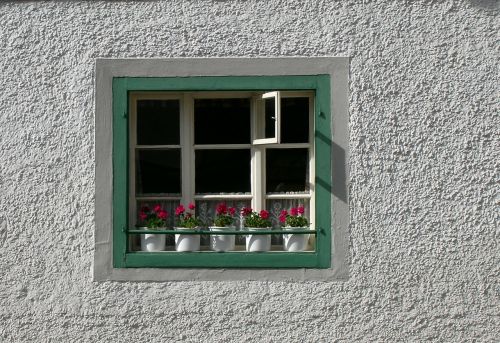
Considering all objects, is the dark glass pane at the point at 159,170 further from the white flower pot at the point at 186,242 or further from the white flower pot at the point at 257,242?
the white flower pot at the point at 257,242

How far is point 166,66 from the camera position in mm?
6500

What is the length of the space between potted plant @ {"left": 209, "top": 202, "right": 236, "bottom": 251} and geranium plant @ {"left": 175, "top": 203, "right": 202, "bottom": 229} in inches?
5.8

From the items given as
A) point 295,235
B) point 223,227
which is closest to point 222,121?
point 223,227

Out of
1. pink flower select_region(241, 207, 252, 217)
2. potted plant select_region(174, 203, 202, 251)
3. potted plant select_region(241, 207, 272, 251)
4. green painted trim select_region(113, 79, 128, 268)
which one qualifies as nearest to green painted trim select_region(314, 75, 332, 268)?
potted plant select_region(241, 207, 272, 251)

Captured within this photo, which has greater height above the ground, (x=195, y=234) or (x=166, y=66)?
(x=166, y=66)

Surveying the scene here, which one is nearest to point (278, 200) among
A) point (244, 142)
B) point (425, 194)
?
point (244, 142)

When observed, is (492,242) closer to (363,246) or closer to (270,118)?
(363,246)

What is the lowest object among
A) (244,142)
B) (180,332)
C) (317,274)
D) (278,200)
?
(180,332)

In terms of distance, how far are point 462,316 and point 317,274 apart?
1135 mm

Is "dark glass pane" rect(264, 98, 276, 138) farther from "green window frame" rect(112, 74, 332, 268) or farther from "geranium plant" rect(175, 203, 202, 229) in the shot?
"geranium plant" rect(175, 203, 202, 229)

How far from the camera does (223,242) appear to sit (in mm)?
6559

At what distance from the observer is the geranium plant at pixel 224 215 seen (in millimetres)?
6598

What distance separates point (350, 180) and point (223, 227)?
3.41 ft

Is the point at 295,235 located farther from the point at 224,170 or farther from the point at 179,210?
the point at 179,210
